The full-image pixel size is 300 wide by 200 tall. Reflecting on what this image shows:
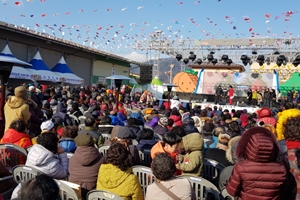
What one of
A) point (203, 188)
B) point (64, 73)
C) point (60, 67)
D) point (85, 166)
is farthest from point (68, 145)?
point (60, 67)

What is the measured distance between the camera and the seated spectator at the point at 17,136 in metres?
4.27

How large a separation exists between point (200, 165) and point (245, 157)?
136 centimetres

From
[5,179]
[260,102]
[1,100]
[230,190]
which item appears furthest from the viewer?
[260,102]

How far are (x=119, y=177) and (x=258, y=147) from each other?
4.38 feet

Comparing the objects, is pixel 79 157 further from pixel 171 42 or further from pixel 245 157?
pixel 171 42

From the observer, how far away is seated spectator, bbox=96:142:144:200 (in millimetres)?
2908

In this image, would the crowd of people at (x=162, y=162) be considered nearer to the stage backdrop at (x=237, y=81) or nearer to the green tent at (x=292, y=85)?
the stage backdrop at (x=237, y=81)

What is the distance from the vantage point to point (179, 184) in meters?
2.64

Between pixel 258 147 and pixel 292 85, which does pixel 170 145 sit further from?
pixel 292 85

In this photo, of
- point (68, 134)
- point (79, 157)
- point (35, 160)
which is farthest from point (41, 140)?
point (68, 134)

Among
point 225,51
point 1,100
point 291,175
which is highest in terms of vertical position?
point 225,51

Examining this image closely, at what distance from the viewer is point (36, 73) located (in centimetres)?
1881

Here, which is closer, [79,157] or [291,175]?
[291,175]

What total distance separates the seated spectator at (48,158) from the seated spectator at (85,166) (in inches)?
5.6
